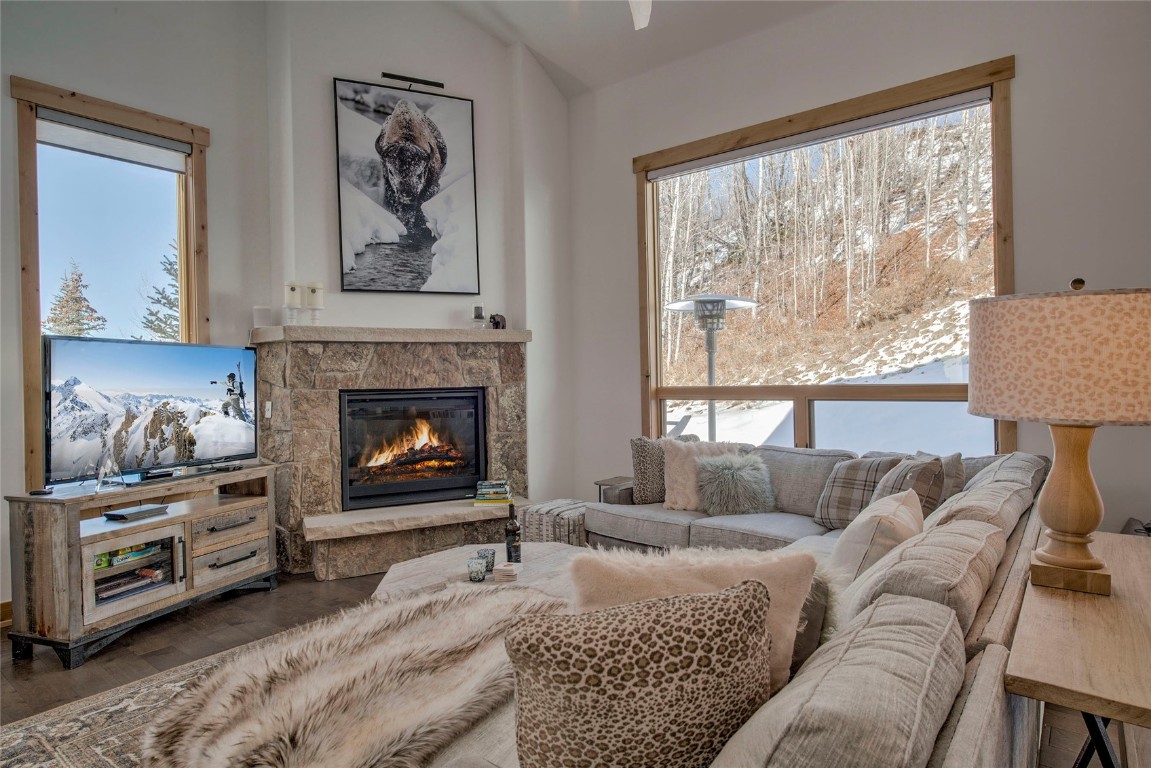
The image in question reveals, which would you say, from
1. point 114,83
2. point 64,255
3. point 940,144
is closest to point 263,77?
point 114,83

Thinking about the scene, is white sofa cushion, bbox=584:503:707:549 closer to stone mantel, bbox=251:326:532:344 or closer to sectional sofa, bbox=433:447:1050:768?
stone mantel, bbox=251:326:532:344

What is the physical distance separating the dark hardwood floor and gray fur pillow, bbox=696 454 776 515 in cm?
189

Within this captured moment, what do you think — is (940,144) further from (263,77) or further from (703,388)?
(263,77)

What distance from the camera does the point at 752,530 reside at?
10.0 feet

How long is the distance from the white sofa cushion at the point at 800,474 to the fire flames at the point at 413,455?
6.84 feet

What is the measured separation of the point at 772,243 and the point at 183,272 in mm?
3584

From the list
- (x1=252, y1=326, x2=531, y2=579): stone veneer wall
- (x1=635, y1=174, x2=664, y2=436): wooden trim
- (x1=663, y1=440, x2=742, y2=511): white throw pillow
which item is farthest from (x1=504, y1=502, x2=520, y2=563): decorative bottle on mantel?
(x1=635, y1=174, x2=664, y2=436): wooden trim

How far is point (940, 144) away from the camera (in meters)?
3.56

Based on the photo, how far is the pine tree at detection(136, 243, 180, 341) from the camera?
370cm

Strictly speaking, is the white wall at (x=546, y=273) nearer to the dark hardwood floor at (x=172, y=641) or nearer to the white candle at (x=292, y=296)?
the white candle at (x=292, y=296)

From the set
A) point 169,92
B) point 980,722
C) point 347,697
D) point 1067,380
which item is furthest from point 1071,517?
point 169,92

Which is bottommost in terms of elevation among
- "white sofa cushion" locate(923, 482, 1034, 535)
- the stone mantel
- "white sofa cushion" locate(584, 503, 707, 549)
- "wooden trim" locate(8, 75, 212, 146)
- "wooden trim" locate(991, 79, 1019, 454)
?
"white sofa cushion" locate(584, 503, 707, 549)

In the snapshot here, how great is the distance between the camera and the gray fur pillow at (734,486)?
133 inches

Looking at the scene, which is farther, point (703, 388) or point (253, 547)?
point (703, 388)
